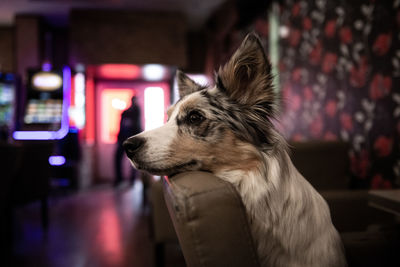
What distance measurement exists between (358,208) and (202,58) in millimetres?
6107

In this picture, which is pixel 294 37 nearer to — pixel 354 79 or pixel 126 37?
pixel 354 79

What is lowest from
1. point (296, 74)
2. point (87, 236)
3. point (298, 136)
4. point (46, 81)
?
point (87, 236)

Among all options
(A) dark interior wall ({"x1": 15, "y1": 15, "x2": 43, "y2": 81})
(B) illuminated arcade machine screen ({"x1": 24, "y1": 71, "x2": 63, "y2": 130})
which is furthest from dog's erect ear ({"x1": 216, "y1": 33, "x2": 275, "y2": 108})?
(A) dark interior wall ({"x1": 15, "y1": 15, "x2": 43, "y2": 81})

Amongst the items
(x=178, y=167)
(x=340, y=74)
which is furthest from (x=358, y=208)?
(x=340, y=74)

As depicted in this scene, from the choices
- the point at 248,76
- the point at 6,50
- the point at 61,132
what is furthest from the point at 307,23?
the point at 6,50

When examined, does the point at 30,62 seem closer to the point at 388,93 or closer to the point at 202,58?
the point at 202,58

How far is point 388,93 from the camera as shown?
192 centimetres

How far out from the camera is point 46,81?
17.4 feet

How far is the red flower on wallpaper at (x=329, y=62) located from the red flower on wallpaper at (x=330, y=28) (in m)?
0.17

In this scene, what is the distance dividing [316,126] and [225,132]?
2.25 metres

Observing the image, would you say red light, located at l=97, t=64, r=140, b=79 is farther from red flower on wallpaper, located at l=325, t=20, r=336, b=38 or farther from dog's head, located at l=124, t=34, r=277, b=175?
dog's head, located at l=124, t=34, r=277, b=175

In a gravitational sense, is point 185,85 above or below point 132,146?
above

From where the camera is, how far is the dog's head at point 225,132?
934mm

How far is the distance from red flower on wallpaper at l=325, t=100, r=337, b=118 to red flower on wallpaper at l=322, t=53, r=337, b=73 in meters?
0.30
